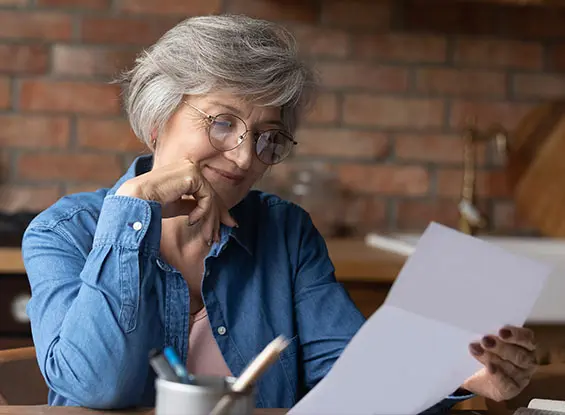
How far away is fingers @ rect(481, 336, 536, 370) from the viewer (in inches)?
43.2

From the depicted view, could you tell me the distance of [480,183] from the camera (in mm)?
2840

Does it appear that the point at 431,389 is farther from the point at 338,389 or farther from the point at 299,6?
the point at 299,6

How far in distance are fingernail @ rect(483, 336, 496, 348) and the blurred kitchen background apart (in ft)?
5.16

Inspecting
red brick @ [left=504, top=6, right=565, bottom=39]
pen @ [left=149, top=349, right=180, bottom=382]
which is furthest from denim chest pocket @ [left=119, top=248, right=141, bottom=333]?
red brick @ [left=504, top=6, right=565, bottom=39]

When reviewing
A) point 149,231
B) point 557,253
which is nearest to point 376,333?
A: point 149,231

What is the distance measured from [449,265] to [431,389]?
17cm

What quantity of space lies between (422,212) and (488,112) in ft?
1.23

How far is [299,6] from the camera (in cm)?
274

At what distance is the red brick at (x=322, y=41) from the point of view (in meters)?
2.74

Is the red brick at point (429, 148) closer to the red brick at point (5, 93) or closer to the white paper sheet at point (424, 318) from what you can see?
the red brick at point (5, 93)

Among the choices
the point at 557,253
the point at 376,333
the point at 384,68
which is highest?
the point at 384,68

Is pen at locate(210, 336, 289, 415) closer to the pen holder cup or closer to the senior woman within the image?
the pen holder cup

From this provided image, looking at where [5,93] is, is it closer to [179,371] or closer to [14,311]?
[14,311]

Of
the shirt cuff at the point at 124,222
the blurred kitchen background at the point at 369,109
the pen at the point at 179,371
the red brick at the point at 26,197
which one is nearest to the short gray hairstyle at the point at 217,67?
the shirt cuff at the point at 124,222
